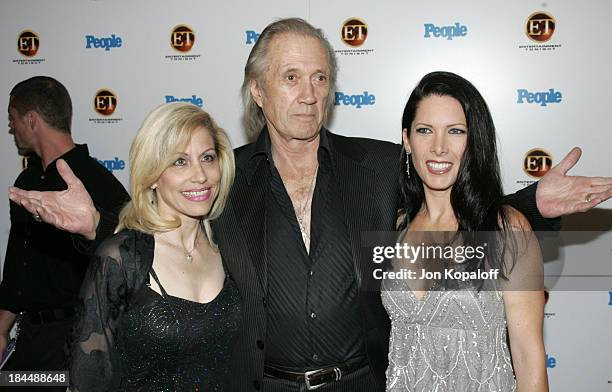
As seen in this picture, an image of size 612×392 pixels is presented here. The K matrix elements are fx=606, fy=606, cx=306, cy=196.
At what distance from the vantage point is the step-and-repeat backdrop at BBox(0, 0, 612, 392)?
391cm

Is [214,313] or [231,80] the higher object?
[231,80]

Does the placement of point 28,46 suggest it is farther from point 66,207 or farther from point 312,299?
point 312,299

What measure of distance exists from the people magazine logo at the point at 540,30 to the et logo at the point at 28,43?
3441 millimetres

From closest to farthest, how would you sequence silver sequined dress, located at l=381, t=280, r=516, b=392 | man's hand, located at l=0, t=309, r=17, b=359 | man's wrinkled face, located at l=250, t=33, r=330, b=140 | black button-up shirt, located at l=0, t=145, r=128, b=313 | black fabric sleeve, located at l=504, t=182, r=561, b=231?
silver sequined dress, located at l=381, t=280, r=516, b=392
black fabric sleeve, located at l=504, t=182, r=561, b=231
man's wrinkled face, located at l=250, t=33, r=330, b=140
black button-up shirt, located at l=0, t=145, r=128, b=313
man's hand, located at l=0, t=309, r=17, b=359

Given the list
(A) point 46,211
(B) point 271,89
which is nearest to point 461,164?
(B) point 271,89

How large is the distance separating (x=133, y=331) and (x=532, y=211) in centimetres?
150

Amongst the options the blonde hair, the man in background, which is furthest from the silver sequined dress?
the man in background

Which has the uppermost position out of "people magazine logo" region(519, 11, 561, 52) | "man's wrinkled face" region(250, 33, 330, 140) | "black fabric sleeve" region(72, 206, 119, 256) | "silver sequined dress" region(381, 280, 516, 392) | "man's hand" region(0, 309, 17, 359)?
"people magazine logo" region(519, 11, 561, 52)

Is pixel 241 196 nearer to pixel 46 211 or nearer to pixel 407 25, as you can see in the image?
pixel 46 211

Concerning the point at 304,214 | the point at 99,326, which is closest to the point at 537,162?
the point at 304,214

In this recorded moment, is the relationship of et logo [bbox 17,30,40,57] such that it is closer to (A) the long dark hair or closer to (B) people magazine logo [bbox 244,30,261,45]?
(B) people magazine logo [bbox 244,30,261,45]

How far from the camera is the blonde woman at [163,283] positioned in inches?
76.9

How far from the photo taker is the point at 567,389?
4016 millimetres

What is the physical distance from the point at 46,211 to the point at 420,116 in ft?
4.85
